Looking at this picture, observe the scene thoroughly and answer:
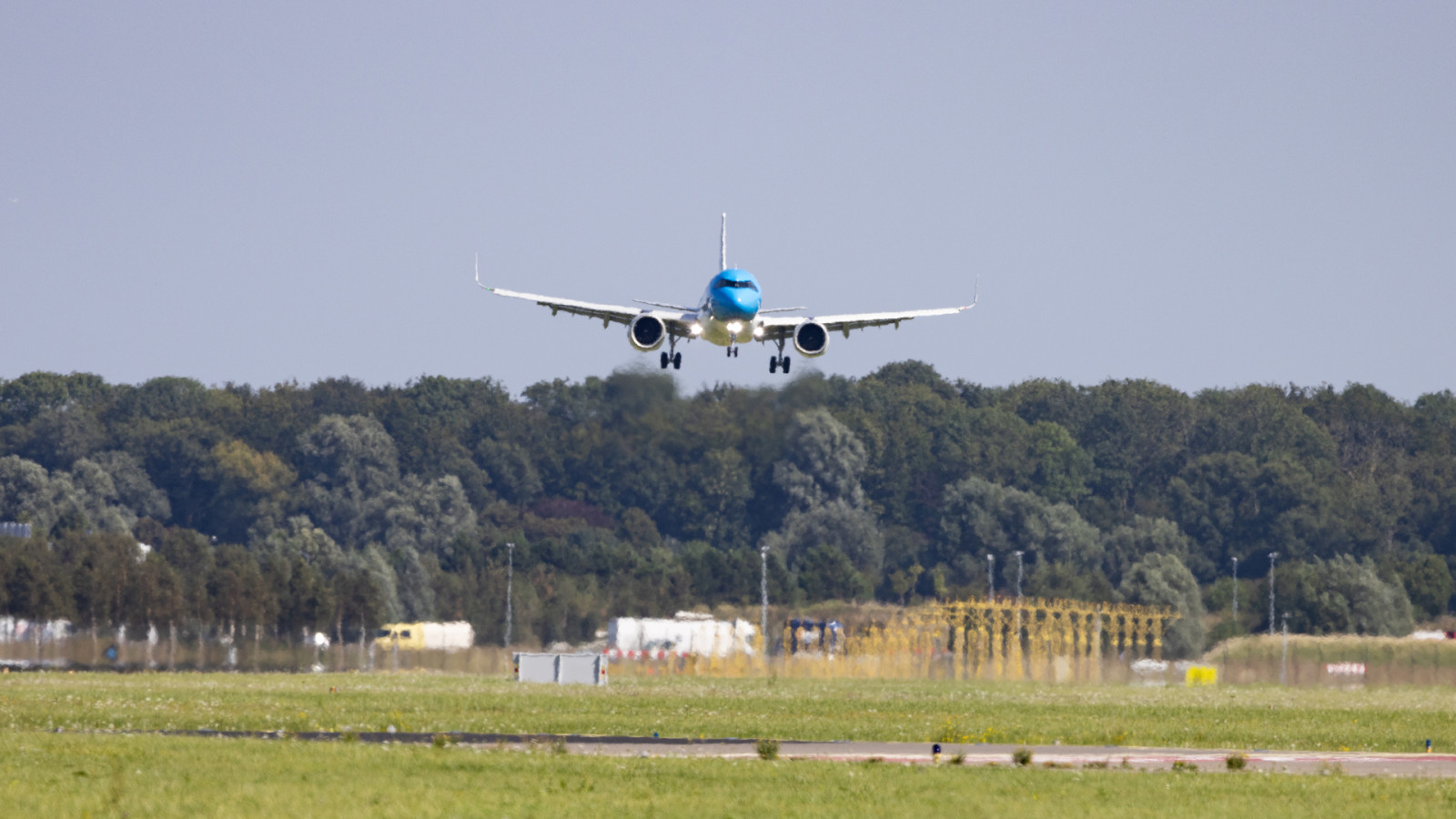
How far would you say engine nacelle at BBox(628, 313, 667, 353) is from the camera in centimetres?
5716

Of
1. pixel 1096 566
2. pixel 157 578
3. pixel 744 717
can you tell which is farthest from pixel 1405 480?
pixel 744 717

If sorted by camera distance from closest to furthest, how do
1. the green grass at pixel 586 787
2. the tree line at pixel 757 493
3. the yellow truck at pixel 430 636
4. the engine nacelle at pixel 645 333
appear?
the green grass at pixel 586 787 < the engine nacelle at pixel 645 333 < the yellow truck at pixel 430 636 < the tree line at pixel 757 493

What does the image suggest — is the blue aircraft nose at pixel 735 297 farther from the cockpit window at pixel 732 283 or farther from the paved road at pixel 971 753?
the paved road at pixel 971 753

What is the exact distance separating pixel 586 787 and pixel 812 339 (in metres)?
31.0

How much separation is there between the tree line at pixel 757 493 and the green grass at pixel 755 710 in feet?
100

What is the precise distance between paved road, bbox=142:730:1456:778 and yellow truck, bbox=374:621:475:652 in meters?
68.6

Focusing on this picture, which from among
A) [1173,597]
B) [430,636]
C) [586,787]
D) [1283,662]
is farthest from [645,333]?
[1173,597]

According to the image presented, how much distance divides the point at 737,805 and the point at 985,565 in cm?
12265

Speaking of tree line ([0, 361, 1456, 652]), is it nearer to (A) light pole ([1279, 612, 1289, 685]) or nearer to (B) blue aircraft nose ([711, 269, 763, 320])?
(A) light pole ([1279, 612, 1289, 685])

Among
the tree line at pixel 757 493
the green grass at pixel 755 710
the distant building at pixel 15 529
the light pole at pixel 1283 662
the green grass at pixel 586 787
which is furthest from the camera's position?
the distant building at pixel 15 529

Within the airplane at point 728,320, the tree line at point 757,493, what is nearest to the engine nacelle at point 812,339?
the airplane at point 728,320

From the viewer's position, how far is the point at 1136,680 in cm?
8531

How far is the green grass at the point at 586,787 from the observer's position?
25734mm

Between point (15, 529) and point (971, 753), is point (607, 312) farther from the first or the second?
point (15, 529)
